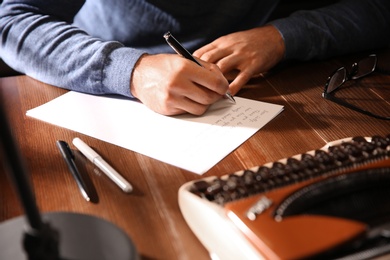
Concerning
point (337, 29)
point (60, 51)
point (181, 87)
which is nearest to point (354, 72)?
point (337, 29)

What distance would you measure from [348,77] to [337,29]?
187 millimetres

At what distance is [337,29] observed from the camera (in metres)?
1.16

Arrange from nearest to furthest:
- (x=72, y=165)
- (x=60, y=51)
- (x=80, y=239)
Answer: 1. (x=80, y=239)
2. (x=72, y=165)
3. (x=60, y=51)

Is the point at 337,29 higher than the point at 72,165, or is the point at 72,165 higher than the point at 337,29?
the point at 337,29

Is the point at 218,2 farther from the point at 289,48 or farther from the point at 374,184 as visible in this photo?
the point at 374,184

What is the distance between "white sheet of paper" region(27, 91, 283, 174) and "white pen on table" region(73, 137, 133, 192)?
5 centimetres

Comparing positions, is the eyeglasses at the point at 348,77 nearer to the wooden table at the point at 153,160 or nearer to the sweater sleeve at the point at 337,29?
the wooden table at the point at 153,160

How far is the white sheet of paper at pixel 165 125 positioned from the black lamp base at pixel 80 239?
0.74 feet

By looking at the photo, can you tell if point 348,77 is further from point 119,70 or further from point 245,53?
point 119,70

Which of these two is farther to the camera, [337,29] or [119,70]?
[337,29]

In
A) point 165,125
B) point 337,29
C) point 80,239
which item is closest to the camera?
point 80,239

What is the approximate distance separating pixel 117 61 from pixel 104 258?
543 mm

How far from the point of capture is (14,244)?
514mm

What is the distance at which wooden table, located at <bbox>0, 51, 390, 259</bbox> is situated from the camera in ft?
2.04
